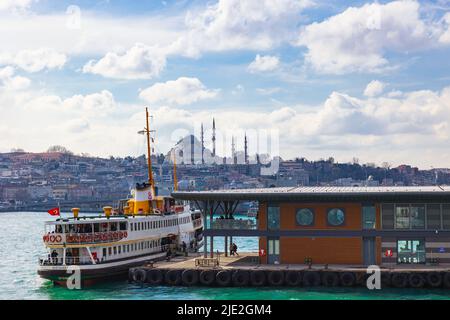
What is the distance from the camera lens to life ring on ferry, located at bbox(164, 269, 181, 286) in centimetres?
4756

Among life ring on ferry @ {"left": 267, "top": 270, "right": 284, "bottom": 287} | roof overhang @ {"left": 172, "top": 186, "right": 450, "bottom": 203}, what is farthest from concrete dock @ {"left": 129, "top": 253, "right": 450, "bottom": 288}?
roof overhang @ {"left": 172, "top": 186, "right": 450, "bottom": 203}

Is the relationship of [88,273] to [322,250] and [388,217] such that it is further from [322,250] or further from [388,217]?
[388,217]

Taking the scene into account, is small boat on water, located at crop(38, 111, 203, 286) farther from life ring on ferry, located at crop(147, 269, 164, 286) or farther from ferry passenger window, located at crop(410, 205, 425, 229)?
ferry passenger window, located at crop(410, 205, 425, 229)

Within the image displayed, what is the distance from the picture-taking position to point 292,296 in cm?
4291

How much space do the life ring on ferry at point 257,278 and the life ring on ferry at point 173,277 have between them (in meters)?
4.98

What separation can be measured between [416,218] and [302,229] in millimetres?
7774

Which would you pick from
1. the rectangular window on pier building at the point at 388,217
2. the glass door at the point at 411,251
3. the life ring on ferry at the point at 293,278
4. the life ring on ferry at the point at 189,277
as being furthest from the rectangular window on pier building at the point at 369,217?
the life ring on ferry at the point at 189,277

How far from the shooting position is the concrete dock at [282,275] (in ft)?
147

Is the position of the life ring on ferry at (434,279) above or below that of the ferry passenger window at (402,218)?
below

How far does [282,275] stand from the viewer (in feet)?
151

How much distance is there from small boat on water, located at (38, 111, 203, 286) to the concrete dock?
3.15m

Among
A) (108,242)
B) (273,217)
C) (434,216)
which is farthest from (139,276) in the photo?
(434,216)

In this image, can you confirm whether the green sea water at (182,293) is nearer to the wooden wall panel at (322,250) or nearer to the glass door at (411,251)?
the glass door at (411,251)
